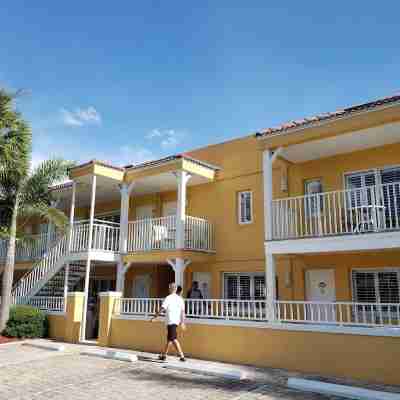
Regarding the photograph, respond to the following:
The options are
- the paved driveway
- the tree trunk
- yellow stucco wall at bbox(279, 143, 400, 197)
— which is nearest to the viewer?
the paved driveway

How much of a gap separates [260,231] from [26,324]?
834 centimetres

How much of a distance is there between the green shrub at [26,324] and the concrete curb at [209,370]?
634 centimetres

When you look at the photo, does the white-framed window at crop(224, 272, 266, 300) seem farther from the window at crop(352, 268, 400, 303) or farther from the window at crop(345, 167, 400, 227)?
the window at crop(345, 167, 400, 227)

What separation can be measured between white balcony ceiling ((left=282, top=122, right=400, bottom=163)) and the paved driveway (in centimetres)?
624

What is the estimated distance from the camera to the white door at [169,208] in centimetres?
1745

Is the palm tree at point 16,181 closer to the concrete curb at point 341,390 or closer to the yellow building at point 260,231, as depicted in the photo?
the yellow building at point 260,231

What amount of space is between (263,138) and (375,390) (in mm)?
6582

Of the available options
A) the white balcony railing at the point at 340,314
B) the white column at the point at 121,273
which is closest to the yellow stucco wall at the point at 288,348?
the white balcony railing at the point at 340,314

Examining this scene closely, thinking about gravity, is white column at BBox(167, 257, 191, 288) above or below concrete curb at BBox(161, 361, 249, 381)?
above

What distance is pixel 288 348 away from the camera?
380 inches

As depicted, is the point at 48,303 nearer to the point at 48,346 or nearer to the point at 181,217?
the point at 48,346

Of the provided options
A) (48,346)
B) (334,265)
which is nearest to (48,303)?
(48,346)

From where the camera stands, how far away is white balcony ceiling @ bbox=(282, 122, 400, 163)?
35.1 feet

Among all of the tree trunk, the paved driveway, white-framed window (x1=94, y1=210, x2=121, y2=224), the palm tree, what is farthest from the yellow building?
the paved driveway
